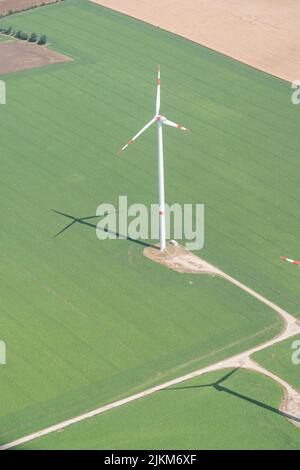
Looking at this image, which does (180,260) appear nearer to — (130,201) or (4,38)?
(130,201)

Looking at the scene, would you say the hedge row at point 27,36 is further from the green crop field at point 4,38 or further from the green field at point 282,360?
the green field at point 282,360

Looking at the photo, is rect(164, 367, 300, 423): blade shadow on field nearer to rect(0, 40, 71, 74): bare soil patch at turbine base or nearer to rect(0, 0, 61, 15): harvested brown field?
rect(0, 40, 71, 74): bare soil patch at turbine base

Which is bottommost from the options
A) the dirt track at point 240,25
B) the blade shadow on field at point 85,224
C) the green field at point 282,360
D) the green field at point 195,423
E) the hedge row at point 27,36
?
the green field at point 195,423

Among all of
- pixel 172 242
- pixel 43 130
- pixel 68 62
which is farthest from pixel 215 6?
pixel 172 242

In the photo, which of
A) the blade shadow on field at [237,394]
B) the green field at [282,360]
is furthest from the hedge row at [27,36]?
the blade shadow on field at [237,394]

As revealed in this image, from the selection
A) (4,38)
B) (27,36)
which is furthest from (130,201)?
(4,38)
